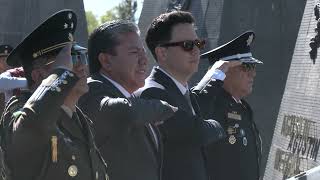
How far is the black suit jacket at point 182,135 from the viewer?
3.44 meters

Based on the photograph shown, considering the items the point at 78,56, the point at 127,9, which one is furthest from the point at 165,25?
the point at 127,9

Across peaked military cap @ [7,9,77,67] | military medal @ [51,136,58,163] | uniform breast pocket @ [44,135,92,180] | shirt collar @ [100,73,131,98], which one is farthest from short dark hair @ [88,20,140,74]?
military medal @ [51,136,58,163]

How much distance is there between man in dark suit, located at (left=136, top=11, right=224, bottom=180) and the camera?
3457mm

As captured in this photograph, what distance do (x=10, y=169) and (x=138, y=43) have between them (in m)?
1.07

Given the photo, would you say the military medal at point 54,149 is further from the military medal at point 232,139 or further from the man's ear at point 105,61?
the military medal at point 232,139

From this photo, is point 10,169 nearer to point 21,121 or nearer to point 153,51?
point 21,121

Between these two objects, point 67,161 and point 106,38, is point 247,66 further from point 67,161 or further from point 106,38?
point 67,161

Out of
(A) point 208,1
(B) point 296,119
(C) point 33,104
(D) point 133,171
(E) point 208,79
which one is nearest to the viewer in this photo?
(C) point 33,104

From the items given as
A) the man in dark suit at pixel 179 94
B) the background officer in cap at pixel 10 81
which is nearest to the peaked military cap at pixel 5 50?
the background officer in cap at pixel 10 81

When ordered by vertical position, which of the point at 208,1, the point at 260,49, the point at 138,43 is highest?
the point at 138,43

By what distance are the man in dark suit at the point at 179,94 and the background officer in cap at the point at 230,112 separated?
16.5 inches

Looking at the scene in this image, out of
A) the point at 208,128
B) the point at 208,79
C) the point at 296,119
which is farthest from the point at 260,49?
the point at 208,128

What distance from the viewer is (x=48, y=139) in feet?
8.03

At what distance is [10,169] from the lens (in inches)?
98.4
